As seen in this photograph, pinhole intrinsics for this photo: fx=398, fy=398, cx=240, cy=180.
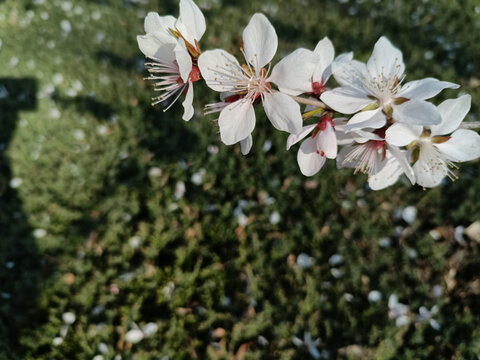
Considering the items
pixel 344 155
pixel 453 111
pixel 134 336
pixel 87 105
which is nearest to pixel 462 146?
pixel 453 111

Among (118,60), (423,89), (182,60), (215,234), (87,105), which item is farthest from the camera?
(118,60)

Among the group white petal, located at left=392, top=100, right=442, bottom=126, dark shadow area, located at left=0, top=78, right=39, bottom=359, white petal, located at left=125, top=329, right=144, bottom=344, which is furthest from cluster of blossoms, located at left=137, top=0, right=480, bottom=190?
dark shadow area, located at left=0, top=78, right=39, bottom=359

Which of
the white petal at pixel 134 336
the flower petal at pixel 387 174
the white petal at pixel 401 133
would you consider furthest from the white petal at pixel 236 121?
the white petal at pixel 134 336

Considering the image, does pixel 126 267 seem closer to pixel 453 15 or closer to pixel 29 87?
pixel 29 87

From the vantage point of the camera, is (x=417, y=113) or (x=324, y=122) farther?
(x=324, y=122)

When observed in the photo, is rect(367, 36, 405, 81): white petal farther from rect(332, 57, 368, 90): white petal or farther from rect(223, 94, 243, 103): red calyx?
rect(223, 94, 243, 103): red calyx

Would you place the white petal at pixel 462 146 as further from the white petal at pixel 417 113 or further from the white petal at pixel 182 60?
Answer: the white petal at pixel 182 60

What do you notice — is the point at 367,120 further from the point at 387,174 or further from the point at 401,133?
the point at 387,174
